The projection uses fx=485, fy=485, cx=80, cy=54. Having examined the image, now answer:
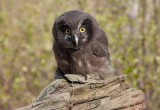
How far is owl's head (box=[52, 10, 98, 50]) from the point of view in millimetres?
5977

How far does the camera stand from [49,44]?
49.3 feet

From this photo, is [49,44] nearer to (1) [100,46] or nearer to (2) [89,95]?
(1) [100,46]

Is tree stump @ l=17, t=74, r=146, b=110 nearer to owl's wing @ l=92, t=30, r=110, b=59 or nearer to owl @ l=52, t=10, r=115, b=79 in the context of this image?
owl @ l=52, t=10, r=115, b=79

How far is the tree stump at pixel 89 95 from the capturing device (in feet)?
14.3

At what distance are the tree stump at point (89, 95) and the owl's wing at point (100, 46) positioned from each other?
137cm

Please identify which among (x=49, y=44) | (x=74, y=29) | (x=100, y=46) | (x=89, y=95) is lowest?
(x=49, y=44)

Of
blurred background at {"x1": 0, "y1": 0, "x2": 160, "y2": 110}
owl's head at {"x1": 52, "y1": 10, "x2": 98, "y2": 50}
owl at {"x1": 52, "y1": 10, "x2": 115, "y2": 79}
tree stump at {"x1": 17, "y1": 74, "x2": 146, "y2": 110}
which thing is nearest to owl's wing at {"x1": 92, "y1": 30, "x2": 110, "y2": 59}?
owl at {"x1": 52, "y1": 10, "x2": 115, "y2": 79}

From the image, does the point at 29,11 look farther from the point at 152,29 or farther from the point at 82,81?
the point at 82,81

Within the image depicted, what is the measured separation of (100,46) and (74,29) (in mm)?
550

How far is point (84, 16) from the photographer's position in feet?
20.0

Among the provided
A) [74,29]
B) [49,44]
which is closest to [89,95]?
[74,29]

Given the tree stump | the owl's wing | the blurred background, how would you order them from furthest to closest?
the blurred background < the owl's wing < the tree stump

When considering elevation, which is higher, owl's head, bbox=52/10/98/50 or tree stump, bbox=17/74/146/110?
owl's head, bbox=52/10/98/50

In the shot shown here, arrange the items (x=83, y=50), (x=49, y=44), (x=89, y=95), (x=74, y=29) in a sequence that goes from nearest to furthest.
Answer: (x=89, y=95) < (x=74, y=29) < (x=83, y=50) < (x=49, y=44)
